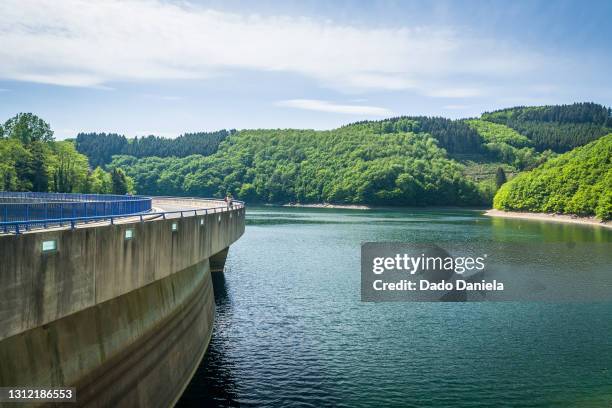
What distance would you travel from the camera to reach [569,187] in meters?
166

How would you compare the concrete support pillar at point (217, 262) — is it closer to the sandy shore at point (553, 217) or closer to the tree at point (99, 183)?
the tree at point (99, 183)

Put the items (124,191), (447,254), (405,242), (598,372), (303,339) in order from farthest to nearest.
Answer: (124,191), (405,242), (447,254), (303,339), (598,372)

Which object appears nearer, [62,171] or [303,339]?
[303,339]

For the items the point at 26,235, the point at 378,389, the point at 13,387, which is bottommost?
the point at 378,389

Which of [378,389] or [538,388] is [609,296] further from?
[378,389]

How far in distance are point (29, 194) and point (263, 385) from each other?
151 ft

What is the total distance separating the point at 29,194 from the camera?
61.2 meters

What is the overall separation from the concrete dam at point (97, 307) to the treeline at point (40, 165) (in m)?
78.7

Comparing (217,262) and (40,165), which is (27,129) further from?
(217,262)

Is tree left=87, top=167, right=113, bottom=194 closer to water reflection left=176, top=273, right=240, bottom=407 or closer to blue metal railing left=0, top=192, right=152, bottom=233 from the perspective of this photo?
blue metal railing left=0, top=192, right=152, bottom=233

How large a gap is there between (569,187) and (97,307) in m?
169

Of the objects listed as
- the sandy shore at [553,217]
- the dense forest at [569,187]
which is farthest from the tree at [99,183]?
the dense forest at [569,187]

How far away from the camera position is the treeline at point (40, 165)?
97.2 metres

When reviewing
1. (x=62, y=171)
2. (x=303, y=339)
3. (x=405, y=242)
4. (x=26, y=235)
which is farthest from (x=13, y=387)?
(x=62, y=171)
